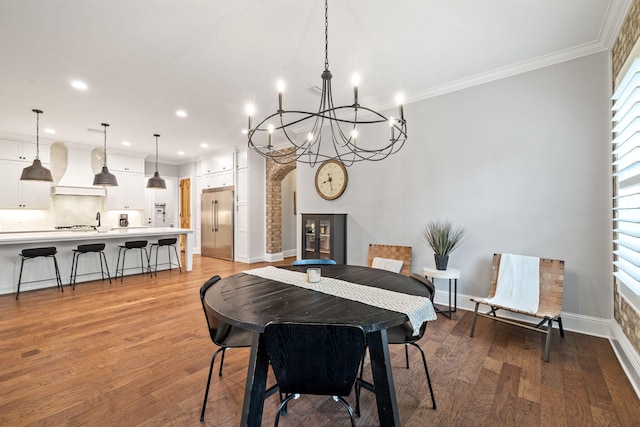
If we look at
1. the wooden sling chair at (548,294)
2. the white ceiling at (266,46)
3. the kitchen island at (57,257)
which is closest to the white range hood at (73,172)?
the kitchen island at (57,257)

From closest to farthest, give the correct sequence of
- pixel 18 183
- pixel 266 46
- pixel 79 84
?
pixel 266 46 → pixel 79 84 → pixel 18 183

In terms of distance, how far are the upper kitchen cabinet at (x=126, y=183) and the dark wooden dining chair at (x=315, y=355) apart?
24.9 ft

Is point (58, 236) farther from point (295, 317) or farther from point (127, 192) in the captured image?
point (295, 317)

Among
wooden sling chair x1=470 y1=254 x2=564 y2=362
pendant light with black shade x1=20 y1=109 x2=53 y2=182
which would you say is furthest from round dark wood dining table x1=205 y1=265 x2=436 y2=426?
pendant light with black shade x1=20 y1=109 x2=53 y2=182

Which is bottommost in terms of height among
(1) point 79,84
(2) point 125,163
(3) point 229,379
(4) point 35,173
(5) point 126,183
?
(3) point 229,379

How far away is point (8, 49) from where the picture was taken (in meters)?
2.76

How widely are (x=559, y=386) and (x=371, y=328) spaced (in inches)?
67.5

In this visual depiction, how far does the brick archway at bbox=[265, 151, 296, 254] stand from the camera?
6.93 metres

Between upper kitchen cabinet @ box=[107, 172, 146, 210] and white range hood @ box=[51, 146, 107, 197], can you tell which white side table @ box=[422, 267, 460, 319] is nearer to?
upper kitchen cabinet @ box=[107, 172, 146, 210]

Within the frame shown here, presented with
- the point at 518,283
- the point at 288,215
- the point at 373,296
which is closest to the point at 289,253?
the point at 288,215

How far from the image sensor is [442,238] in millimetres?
3389

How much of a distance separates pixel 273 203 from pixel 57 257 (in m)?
4.01

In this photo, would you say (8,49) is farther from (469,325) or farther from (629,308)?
(629,308)

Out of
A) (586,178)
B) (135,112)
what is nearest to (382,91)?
(586,178)
